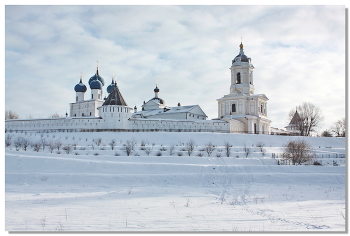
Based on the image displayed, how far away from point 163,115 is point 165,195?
3364 cm

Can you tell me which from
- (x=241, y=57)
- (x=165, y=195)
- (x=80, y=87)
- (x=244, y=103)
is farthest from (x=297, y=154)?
(x=80, y=87)

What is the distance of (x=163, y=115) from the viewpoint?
145 feet

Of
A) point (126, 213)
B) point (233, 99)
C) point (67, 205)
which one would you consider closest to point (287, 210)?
point (126, 213)

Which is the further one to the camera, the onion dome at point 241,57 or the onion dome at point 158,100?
the onion dome at point 158,100

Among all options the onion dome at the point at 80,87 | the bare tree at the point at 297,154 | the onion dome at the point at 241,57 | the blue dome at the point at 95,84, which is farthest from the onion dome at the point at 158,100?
the bare tree at the point at 297,154

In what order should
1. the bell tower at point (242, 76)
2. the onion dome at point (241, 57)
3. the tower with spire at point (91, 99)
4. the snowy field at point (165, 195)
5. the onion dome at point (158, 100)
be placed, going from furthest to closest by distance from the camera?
the onion dome at point (158, 100) < the tower with spire at point (91, 99) < the onion dome at point (241, 57) < the bell tower at point (242, 76) < the snowy field at point (165, 195)

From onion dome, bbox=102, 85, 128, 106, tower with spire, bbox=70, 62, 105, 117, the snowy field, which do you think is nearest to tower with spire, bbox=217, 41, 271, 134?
onion dome, bbox=102, 85, 128, 106

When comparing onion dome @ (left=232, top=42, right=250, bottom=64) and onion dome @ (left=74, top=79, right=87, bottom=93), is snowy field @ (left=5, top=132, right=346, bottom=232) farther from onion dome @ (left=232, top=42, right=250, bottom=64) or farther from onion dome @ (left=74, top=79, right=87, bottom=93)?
onion dome @ (left=74, top=79, right=87, bottom=93)

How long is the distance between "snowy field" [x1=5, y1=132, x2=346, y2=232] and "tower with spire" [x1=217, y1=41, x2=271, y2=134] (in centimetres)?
1935

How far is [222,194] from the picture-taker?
36.7 feet

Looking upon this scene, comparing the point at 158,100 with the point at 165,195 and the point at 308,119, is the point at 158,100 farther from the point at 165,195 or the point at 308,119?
the point at 165,195

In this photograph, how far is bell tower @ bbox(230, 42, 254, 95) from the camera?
4344 centimetres

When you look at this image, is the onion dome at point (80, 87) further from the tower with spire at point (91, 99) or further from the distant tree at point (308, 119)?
the distant tree at point (308, 119)

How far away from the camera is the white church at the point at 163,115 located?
33.0 meters
